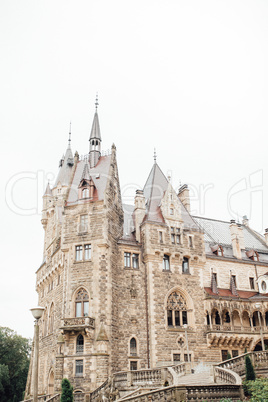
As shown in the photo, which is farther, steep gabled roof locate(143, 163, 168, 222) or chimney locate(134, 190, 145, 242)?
steep gabled roof locate(143, 163, 168, 222)

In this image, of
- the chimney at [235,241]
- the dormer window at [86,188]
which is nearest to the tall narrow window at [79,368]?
the dormer window at [86,188]

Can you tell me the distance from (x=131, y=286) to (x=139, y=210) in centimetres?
752

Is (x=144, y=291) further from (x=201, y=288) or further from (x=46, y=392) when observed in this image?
(x=46, y=392)

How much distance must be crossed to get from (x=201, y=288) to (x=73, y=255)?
40.9ft

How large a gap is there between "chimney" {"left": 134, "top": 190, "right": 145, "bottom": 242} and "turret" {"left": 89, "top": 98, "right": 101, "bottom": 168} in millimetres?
5658

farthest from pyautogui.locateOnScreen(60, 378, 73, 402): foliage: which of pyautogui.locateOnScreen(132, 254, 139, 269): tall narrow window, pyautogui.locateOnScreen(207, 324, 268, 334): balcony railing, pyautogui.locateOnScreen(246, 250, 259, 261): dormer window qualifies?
pyautogui.locateOnScreen(246, 250, 259, 261): dormer window

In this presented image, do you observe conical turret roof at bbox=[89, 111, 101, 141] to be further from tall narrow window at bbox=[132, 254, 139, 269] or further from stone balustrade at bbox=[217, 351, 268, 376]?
stone balustrade at bbox=[217, 351, 268, 376]

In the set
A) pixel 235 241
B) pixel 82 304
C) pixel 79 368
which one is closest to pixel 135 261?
pixel 82 304

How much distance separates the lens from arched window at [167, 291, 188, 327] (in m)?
35.3

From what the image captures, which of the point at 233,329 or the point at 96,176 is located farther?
the point at 96,176

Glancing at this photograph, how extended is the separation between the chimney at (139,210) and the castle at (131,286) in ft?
0.32

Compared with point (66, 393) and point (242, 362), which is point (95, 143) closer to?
point (66, 393)

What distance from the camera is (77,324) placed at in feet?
101

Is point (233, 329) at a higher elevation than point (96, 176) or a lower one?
lower
